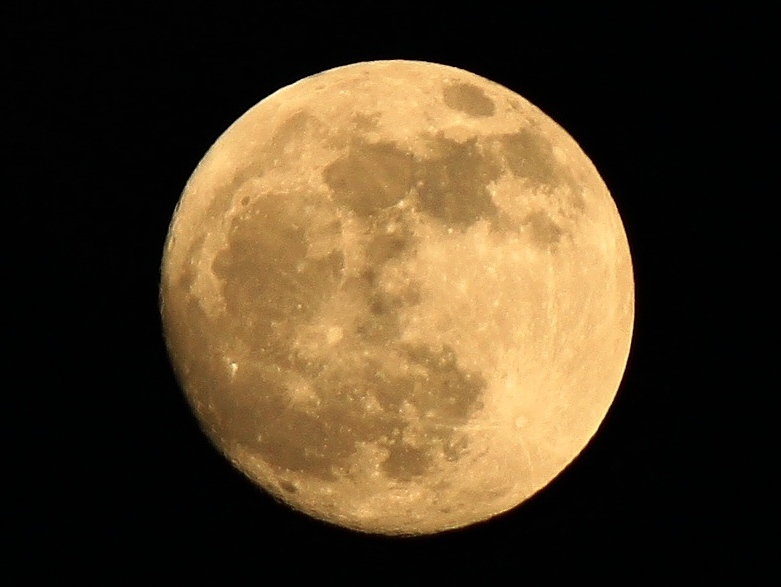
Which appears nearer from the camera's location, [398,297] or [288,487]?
[398,297]

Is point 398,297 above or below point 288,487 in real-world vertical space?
above

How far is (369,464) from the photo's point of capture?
12.2 ft

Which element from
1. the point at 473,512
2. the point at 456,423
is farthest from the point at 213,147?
the point at 473,512

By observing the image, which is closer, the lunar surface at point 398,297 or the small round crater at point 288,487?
the lunar surface at point 398,297

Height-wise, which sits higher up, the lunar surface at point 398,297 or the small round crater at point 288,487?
the lunar surface at point 398,297

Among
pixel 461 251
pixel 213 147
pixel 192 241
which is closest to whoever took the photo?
pixel 461 251

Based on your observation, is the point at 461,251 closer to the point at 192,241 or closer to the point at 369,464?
the point at 369,464

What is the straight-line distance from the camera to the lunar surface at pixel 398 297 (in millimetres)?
3486

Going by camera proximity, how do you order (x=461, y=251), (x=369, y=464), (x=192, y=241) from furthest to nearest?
(x=192, y=241)
(x=369, y=464)
(x=461, y=251)

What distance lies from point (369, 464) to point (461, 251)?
1.20m

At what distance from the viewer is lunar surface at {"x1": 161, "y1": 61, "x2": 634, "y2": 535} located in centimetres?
349

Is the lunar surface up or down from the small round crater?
up

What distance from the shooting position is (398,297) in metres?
3.45

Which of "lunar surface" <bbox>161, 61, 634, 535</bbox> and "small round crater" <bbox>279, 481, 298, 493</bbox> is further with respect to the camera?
"small round crater" <bbox>279, 481, 298, 493</bbox>
